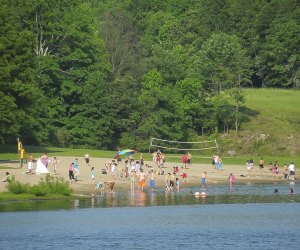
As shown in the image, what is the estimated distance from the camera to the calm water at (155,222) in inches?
2158

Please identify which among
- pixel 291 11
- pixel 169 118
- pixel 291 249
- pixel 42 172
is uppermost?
pixel 291 11

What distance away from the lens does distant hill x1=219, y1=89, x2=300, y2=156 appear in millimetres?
117688

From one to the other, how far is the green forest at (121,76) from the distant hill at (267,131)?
5.40 feet

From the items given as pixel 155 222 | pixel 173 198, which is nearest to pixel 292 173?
pixel 173 198

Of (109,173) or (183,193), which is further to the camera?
(109,173)

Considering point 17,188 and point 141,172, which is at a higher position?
point 141,172

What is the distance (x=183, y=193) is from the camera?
3007 inches

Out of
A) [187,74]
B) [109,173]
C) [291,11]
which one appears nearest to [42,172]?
[109,173]

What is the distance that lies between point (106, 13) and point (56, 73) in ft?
151

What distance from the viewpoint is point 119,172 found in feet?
281

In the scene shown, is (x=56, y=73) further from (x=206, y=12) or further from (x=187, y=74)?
(x=206, y=12)

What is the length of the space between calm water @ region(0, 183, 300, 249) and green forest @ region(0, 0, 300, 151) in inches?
964

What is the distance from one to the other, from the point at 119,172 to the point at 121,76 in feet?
165

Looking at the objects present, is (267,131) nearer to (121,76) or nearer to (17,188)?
(121,76)
